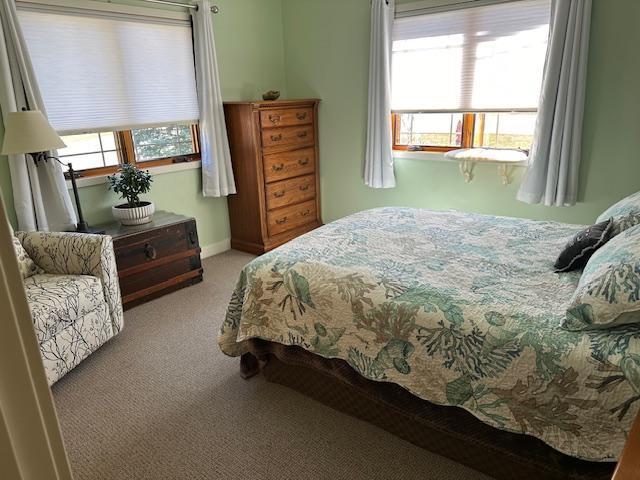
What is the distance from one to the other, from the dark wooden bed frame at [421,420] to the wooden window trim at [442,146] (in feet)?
7.96

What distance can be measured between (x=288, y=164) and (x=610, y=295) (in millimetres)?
3095

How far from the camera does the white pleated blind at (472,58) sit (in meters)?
3.14

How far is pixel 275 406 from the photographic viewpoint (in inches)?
83.3

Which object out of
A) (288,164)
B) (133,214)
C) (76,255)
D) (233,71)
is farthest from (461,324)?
(233,71)

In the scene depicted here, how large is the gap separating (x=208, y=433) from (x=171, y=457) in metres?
0.18

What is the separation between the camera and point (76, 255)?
2537 millimetres

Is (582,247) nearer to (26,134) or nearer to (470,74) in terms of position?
(470,74)

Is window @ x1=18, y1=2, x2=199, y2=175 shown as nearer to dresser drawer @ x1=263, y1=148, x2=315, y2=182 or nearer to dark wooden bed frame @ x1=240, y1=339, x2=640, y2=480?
dresser drawer @ x1=263, y1=148, x2=315, y2=182

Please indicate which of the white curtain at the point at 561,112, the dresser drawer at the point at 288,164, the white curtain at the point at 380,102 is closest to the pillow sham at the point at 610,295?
the white curtain at the point at 561,112

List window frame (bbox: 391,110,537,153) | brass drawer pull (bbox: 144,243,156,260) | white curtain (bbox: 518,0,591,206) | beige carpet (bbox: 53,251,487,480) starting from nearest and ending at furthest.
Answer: beige carpet (bbox: 53,251,487,480)
white curtain (bbox: 518,0,591,206)
brass drawer pull (bbox: 144,243,156,260)
window frame (bbox: 391,110,537,153)

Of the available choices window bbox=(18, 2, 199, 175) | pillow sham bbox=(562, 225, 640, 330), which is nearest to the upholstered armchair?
window bbox=(18, 2, 199, 175)

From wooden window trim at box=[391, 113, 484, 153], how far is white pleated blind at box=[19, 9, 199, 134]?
5.69ft

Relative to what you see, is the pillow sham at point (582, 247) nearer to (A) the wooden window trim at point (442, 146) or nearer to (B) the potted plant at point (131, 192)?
(A) the wooden window trim at point (442, 146)

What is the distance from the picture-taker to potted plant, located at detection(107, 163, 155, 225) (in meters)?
3.17
